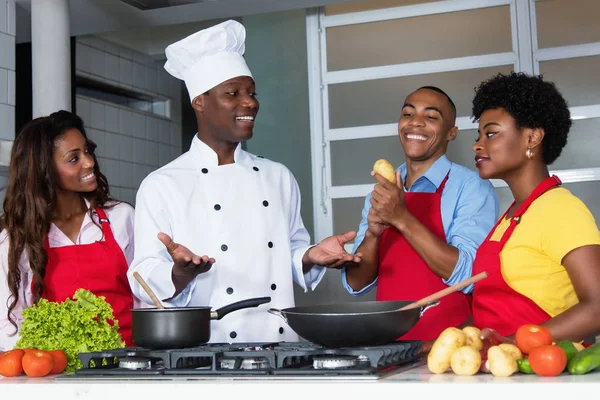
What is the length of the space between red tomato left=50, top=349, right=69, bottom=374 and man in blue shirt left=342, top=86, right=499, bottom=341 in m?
1.07

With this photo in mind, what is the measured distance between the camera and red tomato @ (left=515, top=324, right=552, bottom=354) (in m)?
1.61

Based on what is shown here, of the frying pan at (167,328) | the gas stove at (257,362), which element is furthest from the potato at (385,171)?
the frying pan at (167,328)

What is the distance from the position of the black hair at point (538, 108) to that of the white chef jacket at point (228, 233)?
91cm

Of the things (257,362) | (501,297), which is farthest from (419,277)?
(257,362)

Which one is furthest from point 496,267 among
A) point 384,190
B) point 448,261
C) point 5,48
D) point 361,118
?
point 361,118

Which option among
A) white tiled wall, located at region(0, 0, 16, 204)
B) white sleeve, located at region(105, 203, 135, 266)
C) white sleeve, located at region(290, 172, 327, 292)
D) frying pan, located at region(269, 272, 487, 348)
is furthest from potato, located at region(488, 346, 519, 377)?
white tiled wall, located at region(0, 0, 16, 204)

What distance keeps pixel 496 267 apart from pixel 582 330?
357 millimetres

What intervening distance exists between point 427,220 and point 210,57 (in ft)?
3.22

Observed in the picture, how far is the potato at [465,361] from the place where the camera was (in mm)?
1590

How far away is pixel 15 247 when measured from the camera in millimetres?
2943

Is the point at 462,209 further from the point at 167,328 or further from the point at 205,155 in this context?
the point at 167,328

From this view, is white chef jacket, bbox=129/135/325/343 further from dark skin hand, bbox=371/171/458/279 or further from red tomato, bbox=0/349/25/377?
red tomato, bbox=0/349/25/377

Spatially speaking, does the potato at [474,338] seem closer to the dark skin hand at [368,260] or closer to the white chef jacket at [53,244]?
the dark skin hand at [368,260]

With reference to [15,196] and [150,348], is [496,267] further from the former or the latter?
[15,196]
